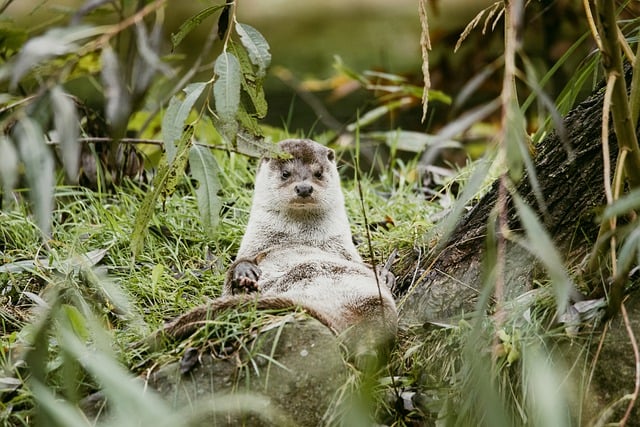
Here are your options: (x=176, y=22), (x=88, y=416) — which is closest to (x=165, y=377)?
(x=88, y=416)

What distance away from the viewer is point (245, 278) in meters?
2.85

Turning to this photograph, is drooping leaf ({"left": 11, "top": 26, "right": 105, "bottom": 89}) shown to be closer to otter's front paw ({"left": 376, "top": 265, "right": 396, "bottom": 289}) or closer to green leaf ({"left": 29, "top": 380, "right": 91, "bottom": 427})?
green leaf ({"left": 29, "top": 380, "right": 91, "bottom": 427})

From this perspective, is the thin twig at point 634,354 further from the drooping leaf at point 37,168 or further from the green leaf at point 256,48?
the drooping leaf at point 37,168

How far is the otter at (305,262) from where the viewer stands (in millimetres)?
2500

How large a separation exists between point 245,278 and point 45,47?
46.1 inches

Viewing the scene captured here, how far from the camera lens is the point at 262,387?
2271 millimetres

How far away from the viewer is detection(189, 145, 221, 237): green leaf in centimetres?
235

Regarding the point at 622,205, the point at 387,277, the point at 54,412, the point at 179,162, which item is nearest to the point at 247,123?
the point at 179,162

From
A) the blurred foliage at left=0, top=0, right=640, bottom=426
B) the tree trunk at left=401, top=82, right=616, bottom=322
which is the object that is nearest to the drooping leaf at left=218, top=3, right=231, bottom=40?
the blurred foliage at left=0, top=0, right=640, bottom=426

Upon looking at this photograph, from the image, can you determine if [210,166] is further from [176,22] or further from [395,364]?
[176,22]

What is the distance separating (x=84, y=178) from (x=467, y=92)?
2.20m

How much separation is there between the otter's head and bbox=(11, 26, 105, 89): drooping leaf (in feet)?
4.53

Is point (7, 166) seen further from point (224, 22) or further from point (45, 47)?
point (224, 22)

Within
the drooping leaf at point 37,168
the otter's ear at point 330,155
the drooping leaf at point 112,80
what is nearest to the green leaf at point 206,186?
the drooping leaf at point 112,80
